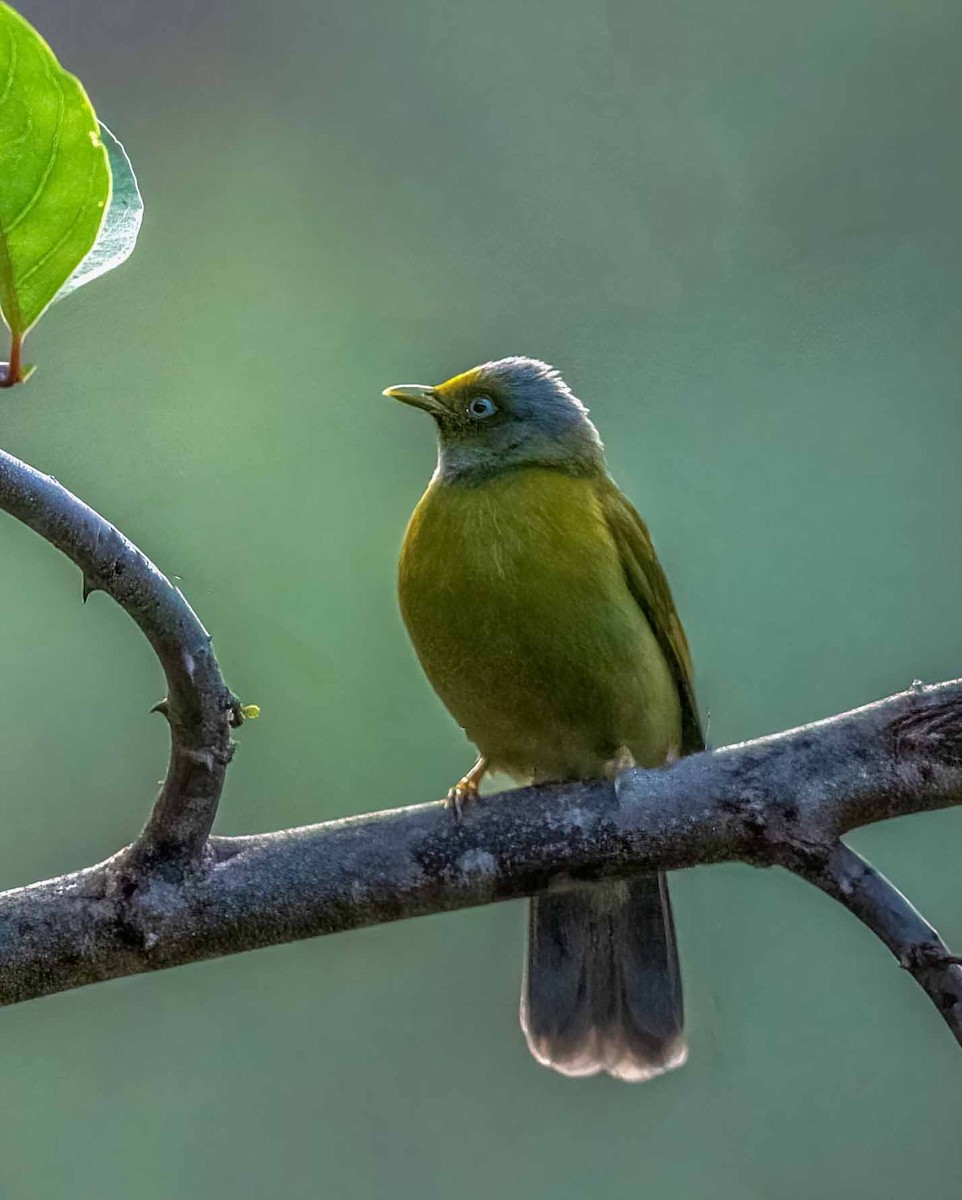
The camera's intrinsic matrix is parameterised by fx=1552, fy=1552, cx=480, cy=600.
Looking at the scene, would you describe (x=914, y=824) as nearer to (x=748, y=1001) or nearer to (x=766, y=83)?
(x=748, y=1001)

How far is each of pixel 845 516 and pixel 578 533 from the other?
1.60m

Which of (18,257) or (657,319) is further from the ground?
(657,319)

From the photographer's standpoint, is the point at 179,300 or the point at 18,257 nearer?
the point at 18,257

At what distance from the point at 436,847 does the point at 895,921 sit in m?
0.63

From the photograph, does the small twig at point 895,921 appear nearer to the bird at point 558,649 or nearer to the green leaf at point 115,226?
the bird at point 558,649

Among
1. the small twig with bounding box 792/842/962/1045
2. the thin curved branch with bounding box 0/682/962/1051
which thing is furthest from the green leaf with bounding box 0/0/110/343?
the small twig with bounding box 792/842/962/1045

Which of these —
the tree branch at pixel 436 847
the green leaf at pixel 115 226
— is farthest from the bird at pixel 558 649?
the green leaf at pixel 115 226

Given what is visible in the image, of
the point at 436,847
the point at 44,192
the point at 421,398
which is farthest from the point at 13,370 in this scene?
the point at 421,398

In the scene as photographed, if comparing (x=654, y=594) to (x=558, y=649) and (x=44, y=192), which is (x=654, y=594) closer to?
(x=558, y=649)

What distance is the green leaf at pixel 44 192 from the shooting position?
1680mm

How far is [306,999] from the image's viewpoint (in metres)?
4.70

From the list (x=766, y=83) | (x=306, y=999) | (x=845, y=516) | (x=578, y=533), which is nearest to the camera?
(x=578, y=533)

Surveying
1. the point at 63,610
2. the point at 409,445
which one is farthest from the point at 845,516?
the point at 63,610

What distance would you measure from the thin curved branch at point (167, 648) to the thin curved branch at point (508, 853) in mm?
80
